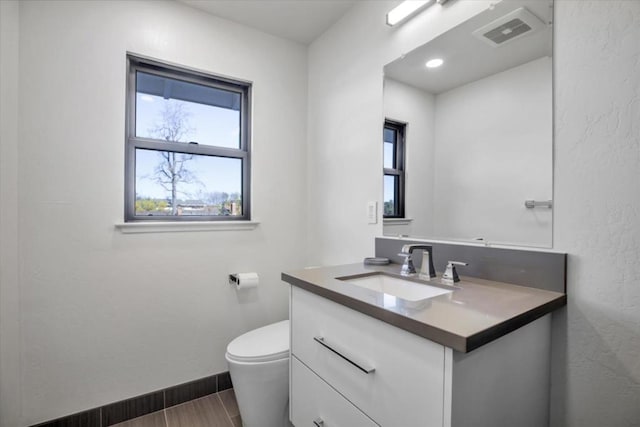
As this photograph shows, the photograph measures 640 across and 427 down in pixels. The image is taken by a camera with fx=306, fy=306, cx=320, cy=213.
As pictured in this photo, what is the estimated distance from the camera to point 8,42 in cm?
139

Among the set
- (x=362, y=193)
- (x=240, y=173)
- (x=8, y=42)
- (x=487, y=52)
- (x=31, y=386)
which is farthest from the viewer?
(x=240, y=173)

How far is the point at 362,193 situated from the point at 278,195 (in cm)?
69

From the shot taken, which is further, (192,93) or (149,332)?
(192,93)

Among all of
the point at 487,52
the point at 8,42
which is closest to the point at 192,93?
the point at 8,42

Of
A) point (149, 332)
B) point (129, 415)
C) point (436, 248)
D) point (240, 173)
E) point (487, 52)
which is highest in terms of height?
point (487, 52)

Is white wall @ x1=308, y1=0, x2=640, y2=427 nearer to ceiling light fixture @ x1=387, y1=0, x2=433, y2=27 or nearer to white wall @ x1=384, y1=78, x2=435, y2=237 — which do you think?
ceiling light fixture @ x1=387, y1=0, x2=433, y2=27

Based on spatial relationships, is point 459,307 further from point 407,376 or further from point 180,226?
point 180,226

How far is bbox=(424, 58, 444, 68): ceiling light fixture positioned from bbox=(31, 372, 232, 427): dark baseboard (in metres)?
2.20

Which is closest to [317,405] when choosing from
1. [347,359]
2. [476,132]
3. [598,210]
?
[347,359]

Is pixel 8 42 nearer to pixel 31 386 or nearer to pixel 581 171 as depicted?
pixel 31 386

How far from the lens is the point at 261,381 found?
4.83 feet

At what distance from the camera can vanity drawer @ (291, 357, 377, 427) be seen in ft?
3.22

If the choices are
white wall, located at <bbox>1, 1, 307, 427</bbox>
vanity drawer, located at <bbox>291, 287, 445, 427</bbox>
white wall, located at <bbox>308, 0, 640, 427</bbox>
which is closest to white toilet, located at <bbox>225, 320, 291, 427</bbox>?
vanity drawer, located at <bbox>291, 287, 445, 427</bbox>

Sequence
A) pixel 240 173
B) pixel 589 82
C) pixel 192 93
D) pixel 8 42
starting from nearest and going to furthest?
pixel 589 82 < pixel 8 42 < pixel 192 93 < pixel 240 173
